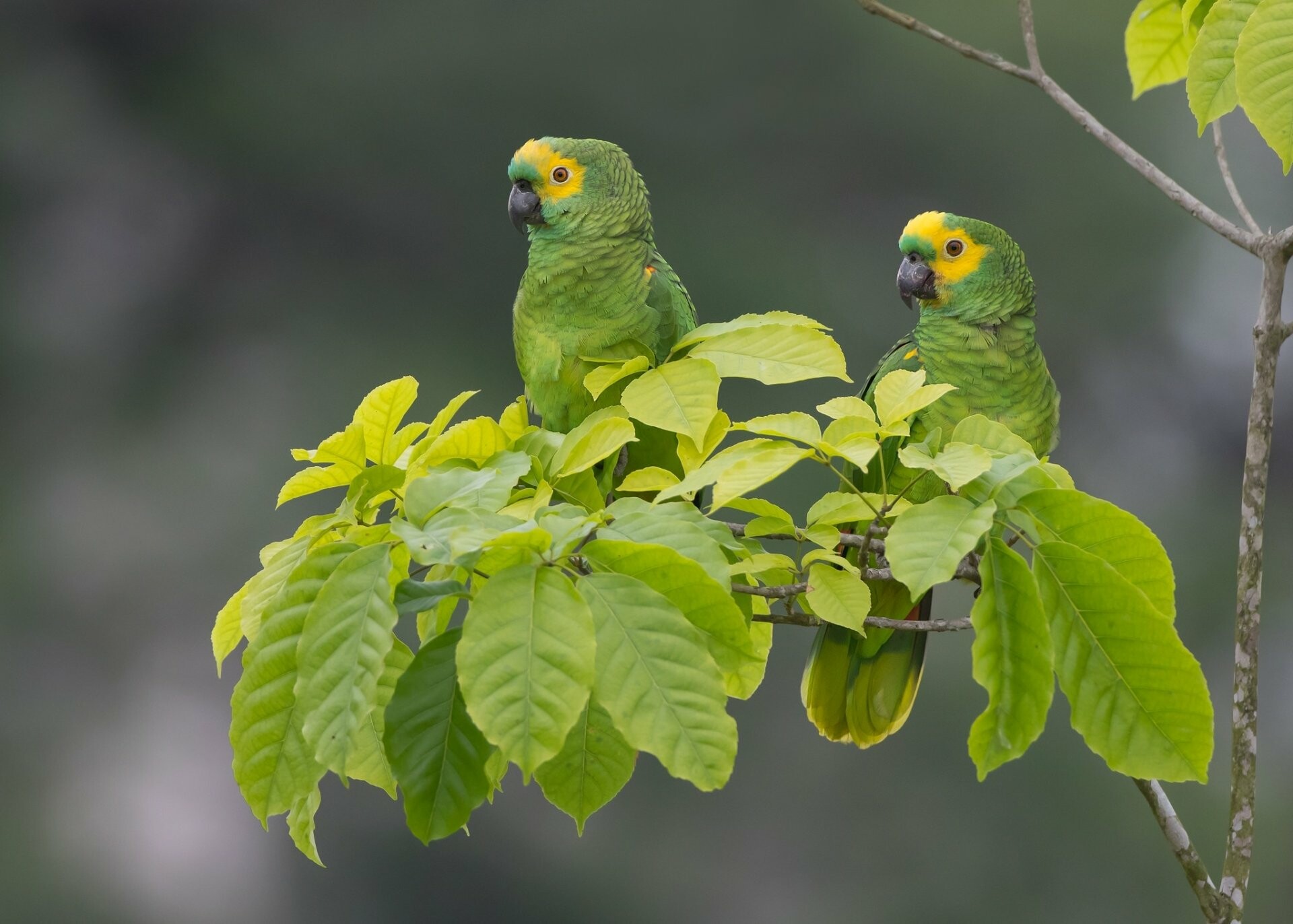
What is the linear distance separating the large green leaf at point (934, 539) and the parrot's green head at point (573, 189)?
73cm

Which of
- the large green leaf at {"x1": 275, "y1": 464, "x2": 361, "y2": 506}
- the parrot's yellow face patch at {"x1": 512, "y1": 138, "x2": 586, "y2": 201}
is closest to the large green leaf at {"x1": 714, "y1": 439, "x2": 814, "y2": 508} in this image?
the large green leaf at {"x1": 275, "y1": 464, "x2": 361, "y2": 506}

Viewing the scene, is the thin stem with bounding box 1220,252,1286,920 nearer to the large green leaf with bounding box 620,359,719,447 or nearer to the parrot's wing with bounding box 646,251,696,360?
the large green leaf with bounding box 620,359,719,447

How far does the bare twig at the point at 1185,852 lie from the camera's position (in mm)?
917

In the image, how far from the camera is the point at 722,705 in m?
0.59

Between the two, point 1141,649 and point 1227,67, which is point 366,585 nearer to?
point 1141,649

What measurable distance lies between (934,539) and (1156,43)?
0.92 meters

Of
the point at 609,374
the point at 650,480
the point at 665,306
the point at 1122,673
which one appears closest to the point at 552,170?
the point at 665,306

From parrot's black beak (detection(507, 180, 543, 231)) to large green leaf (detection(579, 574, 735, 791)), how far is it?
0.80 m

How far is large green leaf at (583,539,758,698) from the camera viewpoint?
629 millimetres

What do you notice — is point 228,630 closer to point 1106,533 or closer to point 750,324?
point 750,324

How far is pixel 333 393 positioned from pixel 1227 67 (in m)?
2.68

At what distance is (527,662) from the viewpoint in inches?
22.5

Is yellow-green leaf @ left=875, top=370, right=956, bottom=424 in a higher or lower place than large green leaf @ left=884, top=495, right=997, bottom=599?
higher

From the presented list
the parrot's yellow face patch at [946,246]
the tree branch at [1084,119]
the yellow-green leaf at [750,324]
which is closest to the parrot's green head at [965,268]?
the parrot's yellow face patch at [946,246]
